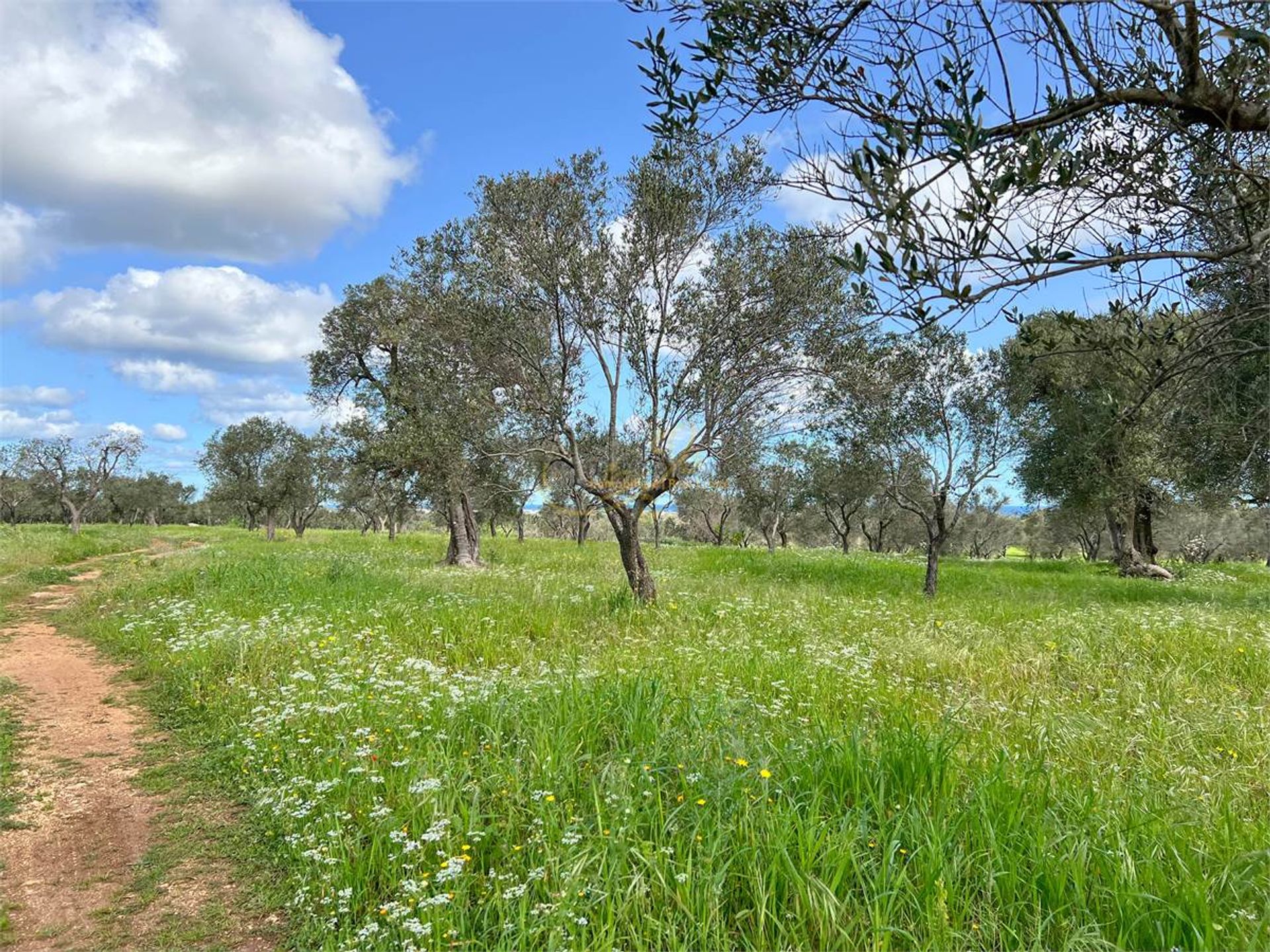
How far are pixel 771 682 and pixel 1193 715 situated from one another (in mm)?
5193

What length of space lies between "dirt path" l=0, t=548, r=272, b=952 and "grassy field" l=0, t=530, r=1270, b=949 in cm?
64

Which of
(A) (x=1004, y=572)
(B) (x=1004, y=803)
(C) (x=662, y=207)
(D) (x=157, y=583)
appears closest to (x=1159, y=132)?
(B) (x=1004, y=803)

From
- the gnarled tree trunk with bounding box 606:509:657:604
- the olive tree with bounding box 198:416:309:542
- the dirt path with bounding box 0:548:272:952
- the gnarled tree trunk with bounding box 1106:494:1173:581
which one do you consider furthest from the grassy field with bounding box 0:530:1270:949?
the olive tree with bounding box 198:416:309:542

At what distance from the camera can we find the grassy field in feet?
13.2

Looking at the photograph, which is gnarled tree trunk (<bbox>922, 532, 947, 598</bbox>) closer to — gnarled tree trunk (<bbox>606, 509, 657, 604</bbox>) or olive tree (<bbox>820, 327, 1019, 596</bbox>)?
olive tree (<bbox>820, 327, 1019, 596</bbox>)

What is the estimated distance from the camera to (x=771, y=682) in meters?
8.34

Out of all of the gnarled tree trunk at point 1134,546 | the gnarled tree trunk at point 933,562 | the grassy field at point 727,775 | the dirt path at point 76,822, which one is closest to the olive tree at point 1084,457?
the gnarled tree trunk at point 1134,546

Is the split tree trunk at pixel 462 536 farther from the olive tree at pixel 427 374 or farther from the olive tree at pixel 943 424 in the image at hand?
the olive tree at pixel 943 424

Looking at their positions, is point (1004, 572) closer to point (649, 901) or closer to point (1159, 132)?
point (1159, 132)

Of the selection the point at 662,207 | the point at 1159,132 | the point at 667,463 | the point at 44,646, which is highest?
the point at 662,207

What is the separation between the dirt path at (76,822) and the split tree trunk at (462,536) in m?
17.0

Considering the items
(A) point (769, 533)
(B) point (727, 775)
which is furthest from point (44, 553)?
(A) point (769, 533)

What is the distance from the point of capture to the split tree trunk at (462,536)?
27594mm

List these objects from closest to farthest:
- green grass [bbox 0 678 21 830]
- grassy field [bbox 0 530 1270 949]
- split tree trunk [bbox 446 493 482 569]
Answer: grassy field [bbox 0 530 1270 949]
green grass [bbox 0 678 21 830]
split tree trunk [bbox 446 493 482 569]
